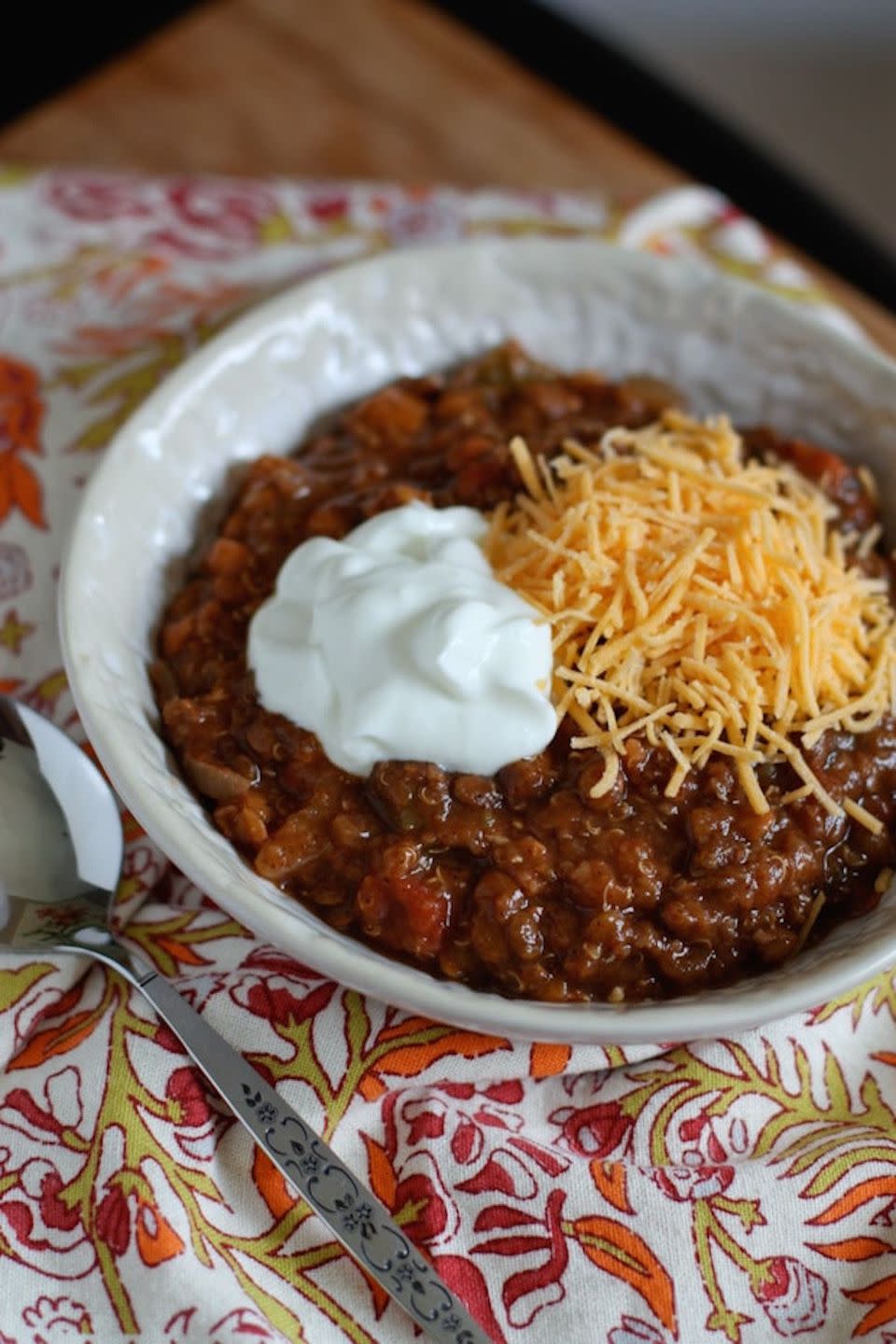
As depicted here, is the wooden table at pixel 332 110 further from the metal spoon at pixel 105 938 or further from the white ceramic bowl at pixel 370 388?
the metal spoon at pixel 105 938

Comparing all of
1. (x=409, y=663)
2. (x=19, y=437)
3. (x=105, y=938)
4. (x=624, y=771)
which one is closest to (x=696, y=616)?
(x=624, y=771)

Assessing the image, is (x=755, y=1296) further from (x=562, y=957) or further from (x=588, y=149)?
(x=588, y=149)

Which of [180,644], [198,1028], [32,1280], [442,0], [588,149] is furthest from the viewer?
[442,0]

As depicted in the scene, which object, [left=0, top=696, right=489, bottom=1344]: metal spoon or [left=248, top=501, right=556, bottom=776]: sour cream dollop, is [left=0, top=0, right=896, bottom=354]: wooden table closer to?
[left=248, top=501, right=556, bottom=776]: sour cream dollop

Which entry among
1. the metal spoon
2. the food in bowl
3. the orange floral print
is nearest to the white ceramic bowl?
the food in bowl

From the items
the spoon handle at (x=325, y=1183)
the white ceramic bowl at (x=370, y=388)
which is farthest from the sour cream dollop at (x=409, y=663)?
the spoon handle at (x=325, y=1183)

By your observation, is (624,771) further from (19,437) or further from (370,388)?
(19,437)

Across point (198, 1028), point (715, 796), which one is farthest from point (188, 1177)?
point (715, 796)
